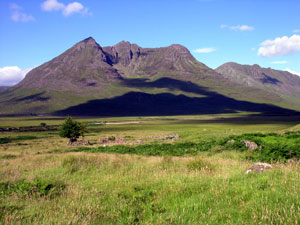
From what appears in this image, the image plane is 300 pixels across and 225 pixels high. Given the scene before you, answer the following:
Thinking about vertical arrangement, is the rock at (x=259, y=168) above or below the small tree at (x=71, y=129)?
above

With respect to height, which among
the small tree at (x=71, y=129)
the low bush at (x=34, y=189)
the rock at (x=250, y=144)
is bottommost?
the small tree at (x=71, y=129)

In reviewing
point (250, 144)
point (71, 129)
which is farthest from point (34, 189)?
point (71, 129)

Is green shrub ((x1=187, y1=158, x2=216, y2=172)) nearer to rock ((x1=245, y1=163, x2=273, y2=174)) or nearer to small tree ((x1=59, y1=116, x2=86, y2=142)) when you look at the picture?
rock ((x1=245, y1=163, x2=273, y2=174))

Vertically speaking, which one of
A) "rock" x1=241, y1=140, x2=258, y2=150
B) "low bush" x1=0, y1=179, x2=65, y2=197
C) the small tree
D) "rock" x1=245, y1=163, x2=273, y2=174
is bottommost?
the small tree

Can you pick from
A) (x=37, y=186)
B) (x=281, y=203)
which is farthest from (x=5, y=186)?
(x=281, y=203)

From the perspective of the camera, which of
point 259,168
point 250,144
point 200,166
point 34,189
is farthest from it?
point 250,144

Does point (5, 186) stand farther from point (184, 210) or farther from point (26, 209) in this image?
point (184, 210)

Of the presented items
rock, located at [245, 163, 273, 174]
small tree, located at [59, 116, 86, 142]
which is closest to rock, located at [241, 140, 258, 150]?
rock, located at [245, 163, 273, 174]

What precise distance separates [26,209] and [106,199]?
2099 millimetres

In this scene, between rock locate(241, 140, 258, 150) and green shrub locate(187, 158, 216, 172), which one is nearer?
green shrub locate(187, 158, 216, 172)

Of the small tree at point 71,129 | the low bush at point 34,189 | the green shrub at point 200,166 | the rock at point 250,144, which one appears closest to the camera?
the low bush at point 34,189

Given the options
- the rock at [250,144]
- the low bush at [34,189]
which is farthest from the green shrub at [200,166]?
the rock at [250,144]

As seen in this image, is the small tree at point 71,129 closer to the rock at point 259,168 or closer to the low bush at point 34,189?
the low bush at point 34,189

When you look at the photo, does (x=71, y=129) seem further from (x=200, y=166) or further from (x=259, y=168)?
(x=259, y=168)
